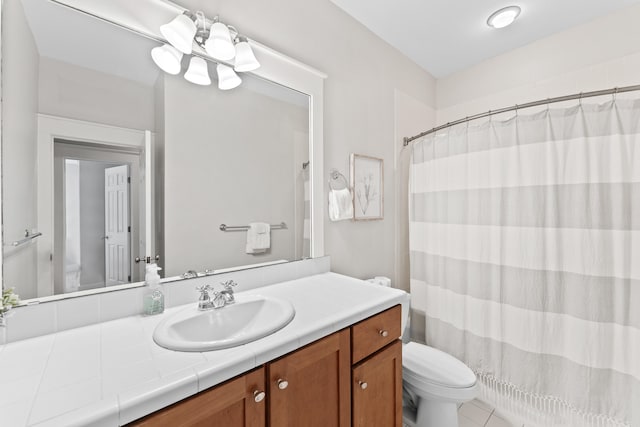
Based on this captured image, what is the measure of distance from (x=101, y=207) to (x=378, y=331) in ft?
3.85

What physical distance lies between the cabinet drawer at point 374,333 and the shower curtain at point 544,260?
0.92 metres

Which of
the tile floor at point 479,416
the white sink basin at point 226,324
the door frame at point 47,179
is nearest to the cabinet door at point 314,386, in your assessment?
the white sink basin at point 226,324

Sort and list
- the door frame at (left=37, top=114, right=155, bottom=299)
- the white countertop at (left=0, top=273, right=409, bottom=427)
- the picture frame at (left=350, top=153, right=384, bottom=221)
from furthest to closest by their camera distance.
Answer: the picture frame at (left=350, top=153, right=384, bottom=221) → the door frame at (left=37, top=114, right=155, bottom=299) → the white countertop at (left=0, top=273, right=409, bottom=427)

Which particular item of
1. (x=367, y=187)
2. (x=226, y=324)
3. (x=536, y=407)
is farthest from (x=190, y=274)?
(x=536, y=407)

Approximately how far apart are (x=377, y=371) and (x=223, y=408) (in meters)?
0.67

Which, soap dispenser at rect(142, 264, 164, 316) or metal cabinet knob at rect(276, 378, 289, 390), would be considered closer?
metal cabinet knob at rect(276, 378, 289, 390)

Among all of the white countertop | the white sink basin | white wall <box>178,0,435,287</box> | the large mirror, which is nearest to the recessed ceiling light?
white wall <box>178,0,435,287</box>

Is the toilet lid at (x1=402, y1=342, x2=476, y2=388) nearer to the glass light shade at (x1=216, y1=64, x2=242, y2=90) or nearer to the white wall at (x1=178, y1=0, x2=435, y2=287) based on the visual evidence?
the white wall at (x1=178, y1=0, x2=435, y2=287)

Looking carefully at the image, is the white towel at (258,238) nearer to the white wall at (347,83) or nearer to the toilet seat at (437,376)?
the white wall at (347,83)

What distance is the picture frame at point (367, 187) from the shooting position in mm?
1853

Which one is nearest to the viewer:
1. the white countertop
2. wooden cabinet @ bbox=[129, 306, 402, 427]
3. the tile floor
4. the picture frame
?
the white countertop

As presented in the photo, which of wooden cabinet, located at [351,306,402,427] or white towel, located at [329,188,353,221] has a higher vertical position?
white towel, located at [329,188,353,221]

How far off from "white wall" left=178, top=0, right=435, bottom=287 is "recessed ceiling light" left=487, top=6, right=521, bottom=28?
627 mm

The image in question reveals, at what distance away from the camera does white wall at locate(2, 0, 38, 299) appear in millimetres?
833
